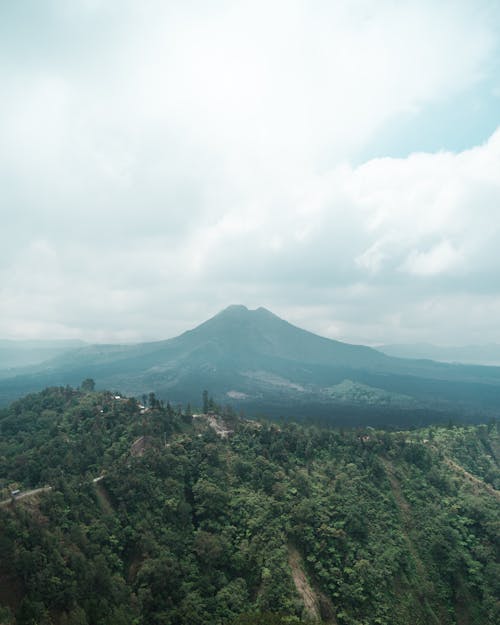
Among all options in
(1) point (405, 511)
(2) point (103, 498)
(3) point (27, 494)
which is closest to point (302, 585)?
(1) point (405, 511)

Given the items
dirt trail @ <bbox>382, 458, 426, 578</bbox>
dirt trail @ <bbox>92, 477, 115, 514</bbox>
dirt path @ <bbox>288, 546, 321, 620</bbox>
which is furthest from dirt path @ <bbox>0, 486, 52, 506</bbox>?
dirt trail @ <bbox>382, 458, 426, 578</bbox>

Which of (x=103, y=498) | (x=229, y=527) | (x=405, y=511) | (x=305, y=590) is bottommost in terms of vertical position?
(x=305, y=590)

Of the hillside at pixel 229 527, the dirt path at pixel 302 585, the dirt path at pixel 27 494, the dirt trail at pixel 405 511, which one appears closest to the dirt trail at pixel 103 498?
the hillside at pixel 229 527

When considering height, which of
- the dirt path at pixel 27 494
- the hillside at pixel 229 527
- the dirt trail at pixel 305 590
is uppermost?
the dirt path at pixel 27 494

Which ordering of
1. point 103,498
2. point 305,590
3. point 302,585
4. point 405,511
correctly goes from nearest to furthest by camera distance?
point 305,590 → point 302,585 → point 103,498 → point 405,511

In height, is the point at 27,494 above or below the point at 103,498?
above

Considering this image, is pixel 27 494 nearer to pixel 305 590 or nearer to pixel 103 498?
pixel 103 498

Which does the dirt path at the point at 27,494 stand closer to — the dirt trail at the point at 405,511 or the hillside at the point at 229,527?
the hillside at the point at 229,527

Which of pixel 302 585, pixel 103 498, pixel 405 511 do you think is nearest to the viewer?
pixel 302 585

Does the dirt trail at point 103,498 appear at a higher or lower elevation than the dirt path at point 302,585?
higher
